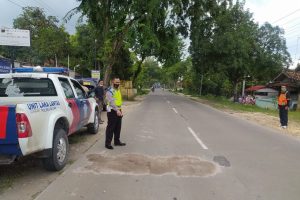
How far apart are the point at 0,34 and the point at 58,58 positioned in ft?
130

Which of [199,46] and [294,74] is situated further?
[294,74]

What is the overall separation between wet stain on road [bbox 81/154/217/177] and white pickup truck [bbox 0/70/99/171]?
82 centimetres

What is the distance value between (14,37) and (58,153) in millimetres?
11036

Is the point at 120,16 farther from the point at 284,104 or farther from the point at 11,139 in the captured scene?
the point at 11,139

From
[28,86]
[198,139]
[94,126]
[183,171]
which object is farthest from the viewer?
[94,126]

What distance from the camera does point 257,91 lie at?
5234 centimetres

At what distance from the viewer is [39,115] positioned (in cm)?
585

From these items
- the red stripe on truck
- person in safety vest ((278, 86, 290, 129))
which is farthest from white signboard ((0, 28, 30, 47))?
person in safety vest ((278, 86, 290, 129))

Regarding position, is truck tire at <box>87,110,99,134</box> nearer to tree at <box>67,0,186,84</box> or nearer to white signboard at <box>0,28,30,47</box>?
white signboard at <box>0,28,30,47</box>

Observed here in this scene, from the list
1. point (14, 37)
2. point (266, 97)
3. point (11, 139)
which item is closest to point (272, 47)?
point (266, 97)

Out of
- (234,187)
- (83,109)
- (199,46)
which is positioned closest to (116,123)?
(83,109)

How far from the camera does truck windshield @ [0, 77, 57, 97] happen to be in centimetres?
769

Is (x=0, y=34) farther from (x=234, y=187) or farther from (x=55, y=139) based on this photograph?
(x=234, y=187)

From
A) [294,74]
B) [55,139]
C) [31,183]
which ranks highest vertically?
[294,74]
